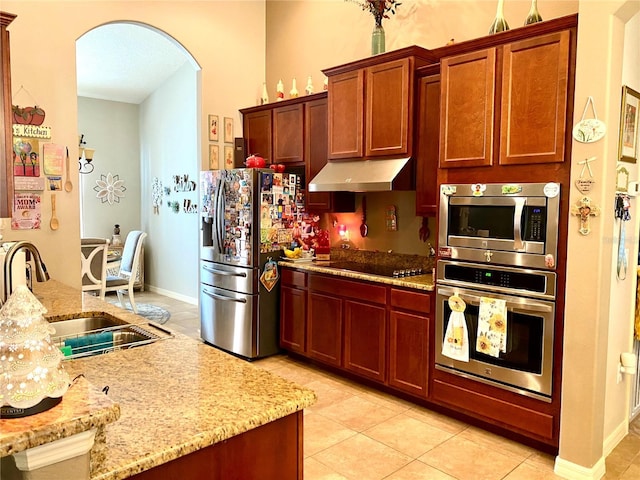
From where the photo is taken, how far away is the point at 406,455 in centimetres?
284

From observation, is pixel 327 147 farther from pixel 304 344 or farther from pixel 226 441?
pixel 226 441

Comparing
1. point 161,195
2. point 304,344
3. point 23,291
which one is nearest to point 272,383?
point 23,291

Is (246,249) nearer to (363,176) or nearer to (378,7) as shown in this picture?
(363,176)

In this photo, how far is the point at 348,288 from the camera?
3.85 metres

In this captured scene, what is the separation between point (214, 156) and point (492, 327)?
3.39 metres

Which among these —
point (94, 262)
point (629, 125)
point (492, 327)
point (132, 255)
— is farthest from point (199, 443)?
point (132, 255)

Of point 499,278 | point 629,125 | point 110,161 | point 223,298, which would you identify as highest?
point 110,161

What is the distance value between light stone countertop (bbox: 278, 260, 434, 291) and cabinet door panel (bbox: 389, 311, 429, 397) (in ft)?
0.71

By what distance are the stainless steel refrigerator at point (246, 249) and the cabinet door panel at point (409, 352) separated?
139cm

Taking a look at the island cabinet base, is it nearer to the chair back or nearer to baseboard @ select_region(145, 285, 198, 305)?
the chair back

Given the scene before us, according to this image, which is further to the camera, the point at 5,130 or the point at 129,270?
the point at 129,270

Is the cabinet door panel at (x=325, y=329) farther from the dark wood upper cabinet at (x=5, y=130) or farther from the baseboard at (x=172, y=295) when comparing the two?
the baseboard at (x=172, y=295)

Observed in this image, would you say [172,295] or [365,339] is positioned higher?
[365,339]

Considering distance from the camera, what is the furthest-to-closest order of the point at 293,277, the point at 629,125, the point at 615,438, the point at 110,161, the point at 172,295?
1. the point at 110,161
2. the point at 172,295
3. the point at 293,277
4. the point at 615,438
5. the point at 629,125
